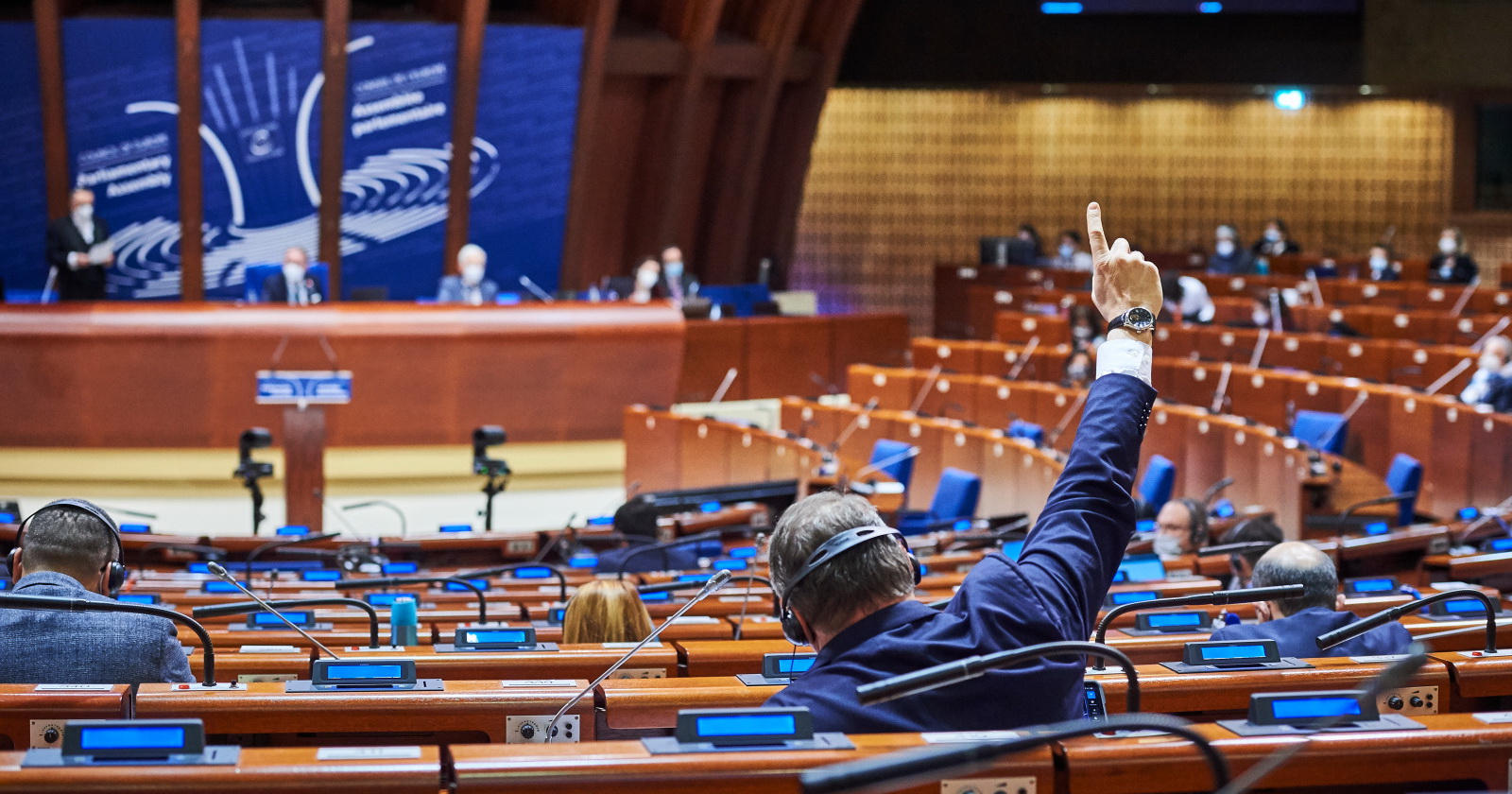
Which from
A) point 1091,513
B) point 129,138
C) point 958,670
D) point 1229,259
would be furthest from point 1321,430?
point 129,138

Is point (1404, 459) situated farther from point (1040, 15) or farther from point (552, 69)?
point (1040, 15)

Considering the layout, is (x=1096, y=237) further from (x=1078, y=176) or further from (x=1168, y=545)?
(x=1078, y=176)

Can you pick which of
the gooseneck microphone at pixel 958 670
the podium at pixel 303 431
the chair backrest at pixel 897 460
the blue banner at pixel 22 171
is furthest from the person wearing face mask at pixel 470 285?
the gooseneck microphone at pixel 958 670

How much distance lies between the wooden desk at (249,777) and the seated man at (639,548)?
3.70 m

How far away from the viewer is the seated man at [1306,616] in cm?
353

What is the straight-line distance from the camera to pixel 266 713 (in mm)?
2373

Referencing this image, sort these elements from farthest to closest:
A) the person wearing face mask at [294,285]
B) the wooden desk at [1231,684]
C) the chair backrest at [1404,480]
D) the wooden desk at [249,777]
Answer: the person wearing face mask at [294,285] < the chair backrest at [1404,480] < the wooden desk at [1231,684] < the wooden desk at [249,777]

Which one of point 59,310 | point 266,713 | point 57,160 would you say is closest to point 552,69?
point 57,160

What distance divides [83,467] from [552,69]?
6203 millimetres

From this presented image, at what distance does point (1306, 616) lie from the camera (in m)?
3.67

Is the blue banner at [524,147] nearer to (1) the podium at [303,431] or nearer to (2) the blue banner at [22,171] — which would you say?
(2) the blue banner at [22,171]

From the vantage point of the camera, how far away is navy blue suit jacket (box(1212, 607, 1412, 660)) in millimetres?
3512

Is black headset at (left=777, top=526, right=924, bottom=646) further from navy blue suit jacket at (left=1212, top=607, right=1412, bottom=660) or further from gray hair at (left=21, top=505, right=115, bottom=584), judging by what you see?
gray hair at (left=21, top=505, right=115, bottom=584)

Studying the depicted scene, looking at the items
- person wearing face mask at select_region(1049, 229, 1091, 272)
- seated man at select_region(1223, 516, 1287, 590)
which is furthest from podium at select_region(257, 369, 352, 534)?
person wearing face mask at select_region(1049, 229, 1091, 272)
